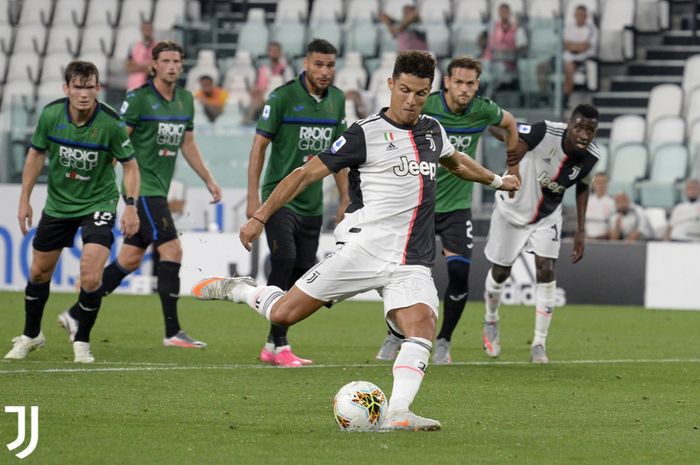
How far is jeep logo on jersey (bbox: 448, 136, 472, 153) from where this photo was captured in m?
11.9

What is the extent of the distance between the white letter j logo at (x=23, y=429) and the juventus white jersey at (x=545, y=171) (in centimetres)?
534

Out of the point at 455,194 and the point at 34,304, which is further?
the point at 455,194

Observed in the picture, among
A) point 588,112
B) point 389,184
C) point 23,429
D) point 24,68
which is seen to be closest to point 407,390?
point 389,184

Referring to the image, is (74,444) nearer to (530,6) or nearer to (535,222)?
(535,222)

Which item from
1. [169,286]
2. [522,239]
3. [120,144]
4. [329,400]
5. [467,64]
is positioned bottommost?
[329,400]

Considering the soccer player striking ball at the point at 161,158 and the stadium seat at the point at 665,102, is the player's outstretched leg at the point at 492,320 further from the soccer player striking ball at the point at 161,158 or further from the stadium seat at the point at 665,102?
the stadium seat at the point at 665,102

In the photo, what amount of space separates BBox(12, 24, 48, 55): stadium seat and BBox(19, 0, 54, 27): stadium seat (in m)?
0.16

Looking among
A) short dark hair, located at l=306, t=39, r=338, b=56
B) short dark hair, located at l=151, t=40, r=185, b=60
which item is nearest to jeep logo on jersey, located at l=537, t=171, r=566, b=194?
short dark hair, located at l=306, t=39, r=338, b=56

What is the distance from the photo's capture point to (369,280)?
824 centimetres

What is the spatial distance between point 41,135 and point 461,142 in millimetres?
3399

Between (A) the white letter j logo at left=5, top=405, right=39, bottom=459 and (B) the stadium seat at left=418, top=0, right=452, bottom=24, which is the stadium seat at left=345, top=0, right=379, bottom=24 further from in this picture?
(A) the white letter j logo at left=5, top=405, right=39, bottom=459

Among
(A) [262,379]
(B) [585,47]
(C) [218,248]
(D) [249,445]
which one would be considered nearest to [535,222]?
(A) [262,379]

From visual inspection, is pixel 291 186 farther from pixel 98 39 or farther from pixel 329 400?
pixel 98 39

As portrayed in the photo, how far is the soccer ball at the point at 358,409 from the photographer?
25.3 feet
